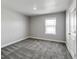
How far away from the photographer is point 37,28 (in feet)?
17.5

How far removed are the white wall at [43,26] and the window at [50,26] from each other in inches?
10.6

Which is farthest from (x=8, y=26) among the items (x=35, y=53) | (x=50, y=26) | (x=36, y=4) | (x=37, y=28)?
(x=50, y=26)

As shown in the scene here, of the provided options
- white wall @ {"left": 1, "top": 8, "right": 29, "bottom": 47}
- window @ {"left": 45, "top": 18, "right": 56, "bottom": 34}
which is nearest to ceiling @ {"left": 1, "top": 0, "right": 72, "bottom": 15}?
white wall @ {"left": 1, "top": 8, "right": 29, "bottom": 47}

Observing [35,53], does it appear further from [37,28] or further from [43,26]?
[37,28]

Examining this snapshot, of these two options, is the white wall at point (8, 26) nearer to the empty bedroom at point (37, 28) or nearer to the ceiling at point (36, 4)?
the empty bedroom at point (37, 28)

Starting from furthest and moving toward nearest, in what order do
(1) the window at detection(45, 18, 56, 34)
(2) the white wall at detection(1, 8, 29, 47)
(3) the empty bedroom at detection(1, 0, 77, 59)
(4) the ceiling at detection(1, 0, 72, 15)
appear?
1. (1) the window at detection(45, 18, 56, 34)
2. (2) the white wall at detection(1, 8, 29, 47)
3. (3) the empty bedroom at detection(1, 0, 77, 59)
4. (4) the ceiling at detection(1, 0, 72, 15)

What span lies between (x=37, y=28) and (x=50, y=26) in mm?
1452

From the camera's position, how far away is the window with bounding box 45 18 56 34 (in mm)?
4459

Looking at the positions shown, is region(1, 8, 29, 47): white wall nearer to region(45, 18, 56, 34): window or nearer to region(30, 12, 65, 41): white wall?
region(30, 12, 65, 41): white wall

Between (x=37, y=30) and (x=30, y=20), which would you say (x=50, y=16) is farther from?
(x=30, y=20)

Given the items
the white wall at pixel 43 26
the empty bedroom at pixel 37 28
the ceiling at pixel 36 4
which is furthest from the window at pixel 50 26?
the ceiling at pixel 36 4

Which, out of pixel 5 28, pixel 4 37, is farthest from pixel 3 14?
pixel 4 37

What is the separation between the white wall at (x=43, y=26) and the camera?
409 centimetres

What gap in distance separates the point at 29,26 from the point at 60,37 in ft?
11.4
